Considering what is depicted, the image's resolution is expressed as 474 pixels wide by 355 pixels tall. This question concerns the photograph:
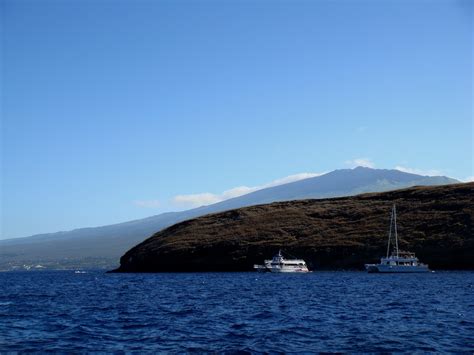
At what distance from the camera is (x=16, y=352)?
27812 mm

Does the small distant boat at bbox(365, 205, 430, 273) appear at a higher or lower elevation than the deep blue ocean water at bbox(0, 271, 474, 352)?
higher

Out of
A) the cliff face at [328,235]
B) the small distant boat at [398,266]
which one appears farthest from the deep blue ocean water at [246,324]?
the cliff face at [328,235]

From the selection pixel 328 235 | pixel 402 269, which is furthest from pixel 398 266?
pixel 328 235

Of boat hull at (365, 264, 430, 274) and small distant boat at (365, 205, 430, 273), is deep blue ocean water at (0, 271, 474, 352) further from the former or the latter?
small distant boat at (365, 205, 430, 273)

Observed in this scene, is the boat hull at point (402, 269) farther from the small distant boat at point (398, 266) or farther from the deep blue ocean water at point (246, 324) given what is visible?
the deep blue ocean water at point (246, 324)

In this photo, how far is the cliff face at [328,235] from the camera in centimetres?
12394

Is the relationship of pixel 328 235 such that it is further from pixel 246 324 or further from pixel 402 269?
pixel 246 324

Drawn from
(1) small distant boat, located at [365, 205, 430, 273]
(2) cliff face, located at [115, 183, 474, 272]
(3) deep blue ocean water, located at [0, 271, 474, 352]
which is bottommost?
(3) deep blue ocean water, located at [0, 271, 474, 352]

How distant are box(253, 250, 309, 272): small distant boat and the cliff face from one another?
9.05 meters

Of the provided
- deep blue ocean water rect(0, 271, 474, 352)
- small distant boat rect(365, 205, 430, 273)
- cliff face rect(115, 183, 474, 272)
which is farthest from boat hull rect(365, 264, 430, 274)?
deep blue ocean water rect(0, 271, 474, 352)

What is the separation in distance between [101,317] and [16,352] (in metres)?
13.0

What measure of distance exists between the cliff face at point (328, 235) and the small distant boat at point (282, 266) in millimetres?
9050

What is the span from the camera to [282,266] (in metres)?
120

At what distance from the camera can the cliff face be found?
407 feet
